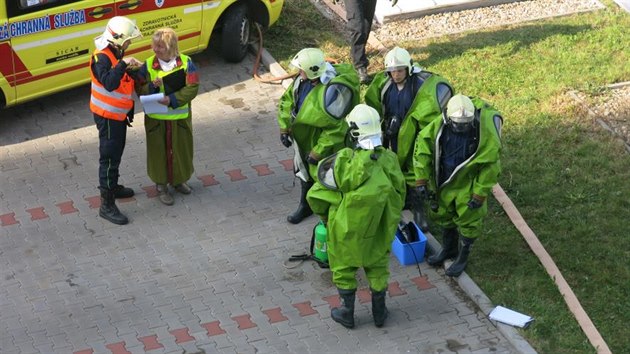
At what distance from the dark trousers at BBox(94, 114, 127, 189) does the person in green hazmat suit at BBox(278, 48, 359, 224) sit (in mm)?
1472

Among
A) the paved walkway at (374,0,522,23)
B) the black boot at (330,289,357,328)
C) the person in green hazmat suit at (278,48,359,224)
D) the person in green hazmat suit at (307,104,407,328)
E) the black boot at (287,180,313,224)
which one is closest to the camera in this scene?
the person in green hazmat suit at (307,104,407,328)

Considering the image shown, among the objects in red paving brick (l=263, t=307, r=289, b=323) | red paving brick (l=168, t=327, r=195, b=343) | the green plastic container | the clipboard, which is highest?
the clipboard

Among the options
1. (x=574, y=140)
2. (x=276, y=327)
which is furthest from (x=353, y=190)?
(x=574, y=140)

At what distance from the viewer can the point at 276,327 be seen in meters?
8.95

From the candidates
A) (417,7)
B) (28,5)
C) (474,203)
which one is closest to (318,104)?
(474,203)

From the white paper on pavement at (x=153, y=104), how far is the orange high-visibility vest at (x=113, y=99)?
0.41 ft

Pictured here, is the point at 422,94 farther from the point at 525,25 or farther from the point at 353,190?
the point at 525,25

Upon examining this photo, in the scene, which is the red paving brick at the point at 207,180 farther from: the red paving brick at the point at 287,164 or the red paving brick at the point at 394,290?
the red paving brick at the point at 394,290

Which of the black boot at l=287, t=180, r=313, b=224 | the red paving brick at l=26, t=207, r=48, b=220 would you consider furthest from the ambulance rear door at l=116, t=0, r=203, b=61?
the black boot at l=287, t=180, r=313, b=224

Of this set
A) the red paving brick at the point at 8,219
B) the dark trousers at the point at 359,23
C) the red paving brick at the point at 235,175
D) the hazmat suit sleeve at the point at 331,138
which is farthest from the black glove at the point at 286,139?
the dark trousers at the point at 359,23

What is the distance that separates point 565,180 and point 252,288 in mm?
3469

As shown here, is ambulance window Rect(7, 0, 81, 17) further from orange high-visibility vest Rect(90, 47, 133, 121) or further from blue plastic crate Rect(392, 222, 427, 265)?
blue plastic crate Rect(392, 222, 427, 265)

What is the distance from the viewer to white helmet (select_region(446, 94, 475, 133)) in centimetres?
874

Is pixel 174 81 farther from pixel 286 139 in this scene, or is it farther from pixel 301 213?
pixel 301 213
